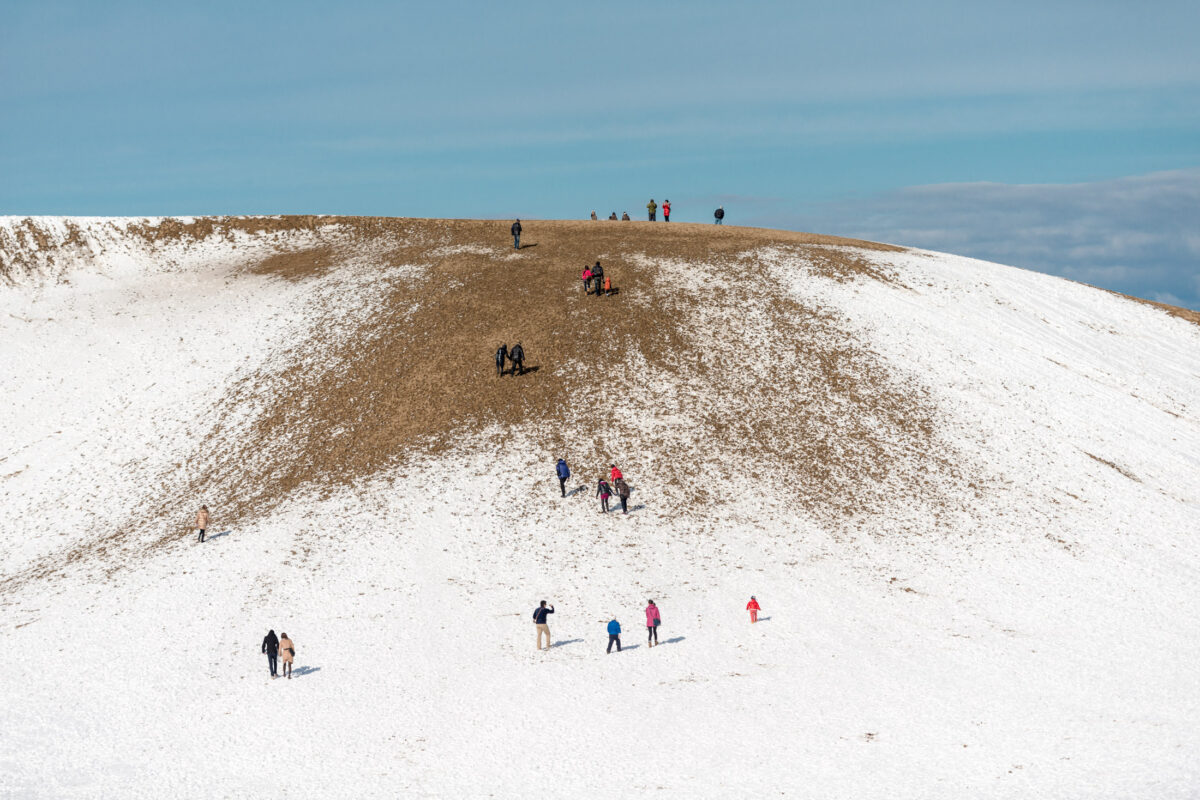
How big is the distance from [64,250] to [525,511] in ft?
175

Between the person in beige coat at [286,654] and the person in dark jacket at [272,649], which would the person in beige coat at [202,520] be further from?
the person in beige coat at [286,654]

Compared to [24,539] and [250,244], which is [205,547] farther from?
[250,244]

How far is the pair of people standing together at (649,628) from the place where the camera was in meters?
29.6

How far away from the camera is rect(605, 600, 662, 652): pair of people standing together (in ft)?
97.0

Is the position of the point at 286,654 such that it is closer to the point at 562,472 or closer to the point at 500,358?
the point at 562,472

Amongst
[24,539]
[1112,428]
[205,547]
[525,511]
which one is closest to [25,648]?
[205,547]

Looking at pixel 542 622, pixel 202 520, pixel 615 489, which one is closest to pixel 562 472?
pixel 615 489

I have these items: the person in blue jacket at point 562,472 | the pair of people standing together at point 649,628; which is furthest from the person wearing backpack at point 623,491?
the pair of people standing together at point 649,628

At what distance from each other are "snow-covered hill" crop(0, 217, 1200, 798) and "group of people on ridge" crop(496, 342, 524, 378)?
1393 millimetres

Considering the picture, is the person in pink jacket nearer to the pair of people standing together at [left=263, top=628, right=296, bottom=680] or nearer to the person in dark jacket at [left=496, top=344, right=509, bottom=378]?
the pair of people standing together at [left=263, top=628, right=296, bottom=680]

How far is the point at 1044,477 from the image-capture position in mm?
44375

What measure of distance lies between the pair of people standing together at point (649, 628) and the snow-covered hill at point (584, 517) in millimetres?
506

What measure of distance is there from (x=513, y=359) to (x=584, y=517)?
13104 mm

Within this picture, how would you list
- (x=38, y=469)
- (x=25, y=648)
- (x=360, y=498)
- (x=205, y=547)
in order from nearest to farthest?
(x=25, y=648) → (x=205, y=547) → (x=360, y=498) → (x=38, y=469)
